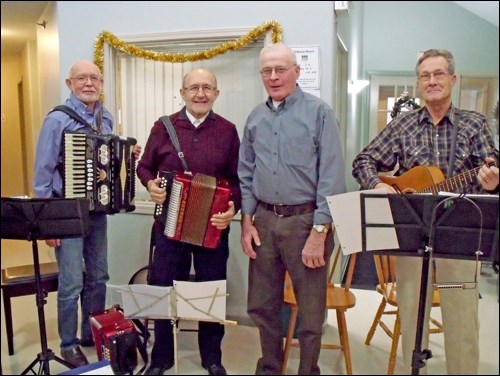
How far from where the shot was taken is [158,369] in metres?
1.79

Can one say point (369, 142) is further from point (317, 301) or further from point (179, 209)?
point (179, 209)

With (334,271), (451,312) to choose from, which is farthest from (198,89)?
(451,312)

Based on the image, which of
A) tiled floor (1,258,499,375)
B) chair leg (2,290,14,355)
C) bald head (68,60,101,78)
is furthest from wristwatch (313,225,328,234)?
chair leg (2,290,14,355)

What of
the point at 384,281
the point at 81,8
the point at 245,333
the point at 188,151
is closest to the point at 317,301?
the point at 384,281

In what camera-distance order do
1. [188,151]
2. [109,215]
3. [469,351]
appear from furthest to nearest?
[109,215]
[188,151]
[469,351]

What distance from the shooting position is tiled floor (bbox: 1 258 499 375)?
1587 millimetres

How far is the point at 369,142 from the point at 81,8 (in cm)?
132

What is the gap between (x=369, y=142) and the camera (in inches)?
67.2

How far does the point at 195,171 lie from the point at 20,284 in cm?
96

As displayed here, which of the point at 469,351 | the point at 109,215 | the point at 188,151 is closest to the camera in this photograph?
the point at 469,351

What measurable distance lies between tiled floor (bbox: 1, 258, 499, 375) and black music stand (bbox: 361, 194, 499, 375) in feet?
0.96

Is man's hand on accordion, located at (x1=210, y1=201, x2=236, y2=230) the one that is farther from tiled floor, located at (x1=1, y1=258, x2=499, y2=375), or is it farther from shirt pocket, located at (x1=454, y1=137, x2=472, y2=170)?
shirt pocket, located at (x1=454, y1=137, x2=472, y2=170)

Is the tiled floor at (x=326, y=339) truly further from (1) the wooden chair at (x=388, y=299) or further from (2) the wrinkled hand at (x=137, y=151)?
(2) the wrinkled hand at (x=137, y=151)

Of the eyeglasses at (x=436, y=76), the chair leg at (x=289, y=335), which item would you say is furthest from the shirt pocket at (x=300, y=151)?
the chair leg at (x=289, y=335)
